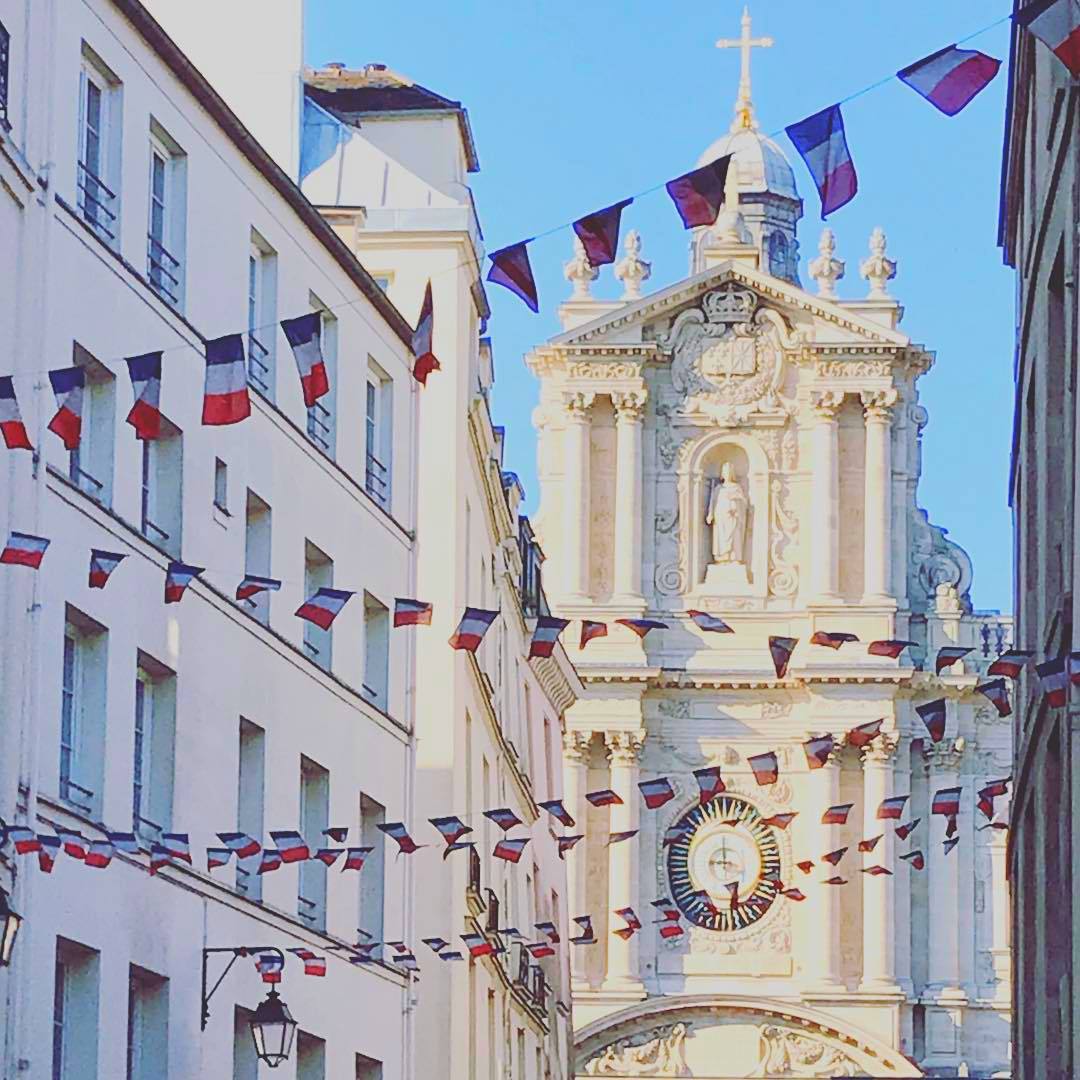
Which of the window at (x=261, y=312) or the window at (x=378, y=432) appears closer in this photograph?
the window at (x=261, y=312)

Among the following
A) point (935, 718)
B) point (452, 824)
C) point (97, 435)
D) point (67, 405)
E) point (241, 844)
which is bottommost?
point (241, 844)

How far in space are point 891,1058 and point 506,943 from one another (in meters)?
21.6

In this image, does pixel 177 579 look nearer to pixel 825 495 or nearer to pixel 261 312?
pixel 261 312

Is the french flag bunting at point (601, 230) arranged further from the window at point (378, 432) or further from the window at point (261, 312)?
the window at point (378, 432)

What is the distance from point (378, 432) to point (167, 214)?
7741 millimetres

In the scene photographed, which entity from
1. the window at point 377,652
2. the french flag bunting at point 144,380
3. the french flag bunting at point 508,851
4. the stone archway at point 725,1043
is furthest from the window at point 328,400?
the stone archway at point 725,1043

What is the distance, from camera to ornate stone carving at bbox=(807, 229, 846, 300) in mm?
66250

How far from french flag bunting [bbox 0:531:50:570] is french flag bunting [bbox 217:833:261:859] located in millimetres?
5272

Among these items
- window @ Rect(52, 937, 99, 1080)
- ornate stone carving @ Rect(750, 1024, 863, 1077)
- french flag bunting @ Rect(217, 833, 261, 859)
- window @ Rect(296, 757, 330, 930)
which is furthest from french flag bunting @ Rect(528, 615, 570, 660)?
ornate stone carving @ Rect(750, 1024, 863, 1077)

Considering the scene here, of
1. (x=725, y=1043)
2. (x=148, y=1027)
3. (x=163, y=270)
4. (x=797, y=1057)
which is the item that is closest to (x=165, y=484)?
(x=163, y=270)

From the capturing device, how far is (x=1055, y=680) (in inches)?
914

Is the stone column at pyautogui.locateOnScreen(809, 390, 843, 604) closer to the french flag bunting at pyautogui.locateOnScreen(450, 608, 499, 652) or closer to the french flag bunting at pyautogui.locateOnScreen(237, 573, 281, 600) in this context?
the french flag bunting at pyautogui.locateOnScreen(450, 608, 499, 652)

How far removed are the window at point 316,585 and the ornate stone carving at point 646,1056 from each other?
31528 mm

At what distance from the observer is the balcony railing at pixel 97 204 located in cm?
2608
